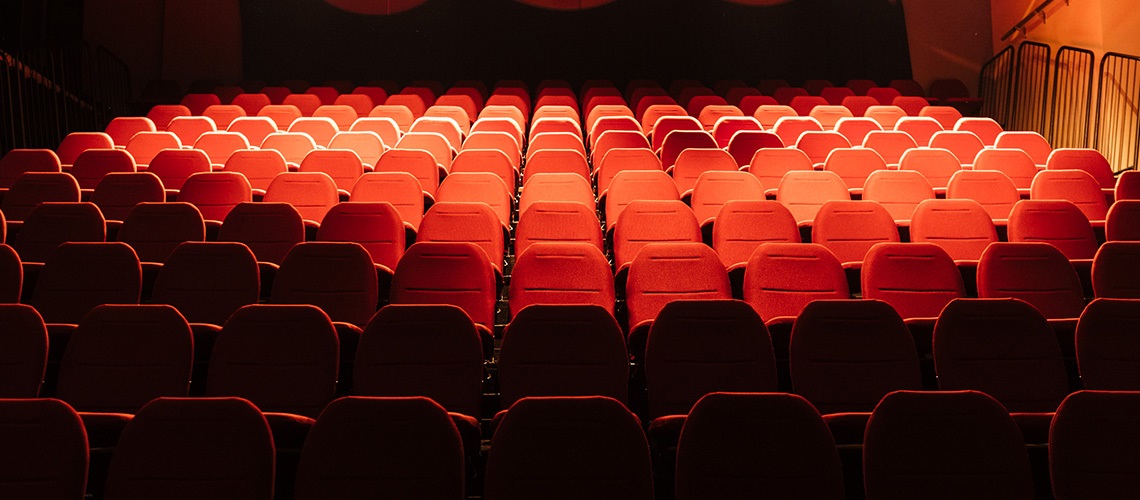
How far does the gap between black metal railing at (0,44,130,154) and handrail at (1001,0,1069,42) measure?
281 inches

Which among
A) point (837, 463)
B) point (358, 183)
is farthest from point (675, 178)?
point (837, 463)

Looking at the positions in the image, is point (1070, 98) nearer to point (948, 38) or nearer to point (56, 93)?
point (948, 38)

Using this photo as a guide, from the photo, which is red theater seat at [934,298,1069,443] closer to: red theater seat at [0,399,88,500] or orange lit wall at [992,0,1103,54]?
red theater seat at [0,399,88,500]

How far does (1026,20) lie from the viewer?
8.02 m

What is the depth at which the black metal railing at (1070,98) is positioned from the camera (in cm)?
683

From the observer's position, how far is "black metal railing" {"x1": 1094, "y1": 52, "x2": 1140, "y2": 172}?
20.3ft

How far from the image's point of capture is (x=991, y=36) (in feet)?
29.5

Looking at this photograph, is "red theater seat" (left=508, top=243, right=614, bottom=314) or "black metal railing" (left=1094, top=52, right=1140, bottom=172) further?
"black metal railing" (left=1094, top=52, right=1140, bottom=172)

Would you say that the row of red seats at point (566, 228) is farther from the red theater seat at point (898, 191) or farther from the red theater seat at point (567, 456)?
the red theater seat at point (567, 456)

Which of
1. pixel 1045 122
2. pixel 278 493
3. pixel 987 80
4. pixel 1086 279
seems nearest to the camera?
pixel 278 493

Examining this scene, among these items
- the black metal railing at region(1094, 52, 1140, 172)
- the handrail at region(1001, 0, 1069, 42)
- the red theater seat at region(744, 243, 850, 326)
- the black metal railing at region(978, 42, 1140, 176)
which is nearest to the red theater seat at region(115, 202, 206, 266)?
the red theater seat at region(744, 243, 850, 326)

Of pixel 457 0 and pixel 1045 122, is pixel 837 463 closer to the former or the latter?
pixel 1045 122

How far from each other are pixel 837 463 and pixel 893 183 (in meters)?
2.49

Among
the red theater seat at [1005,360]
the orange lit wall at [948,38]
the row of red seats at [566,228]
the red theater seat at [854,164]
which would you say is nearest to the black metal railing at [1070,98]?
the orange lit wall at [948,38]
